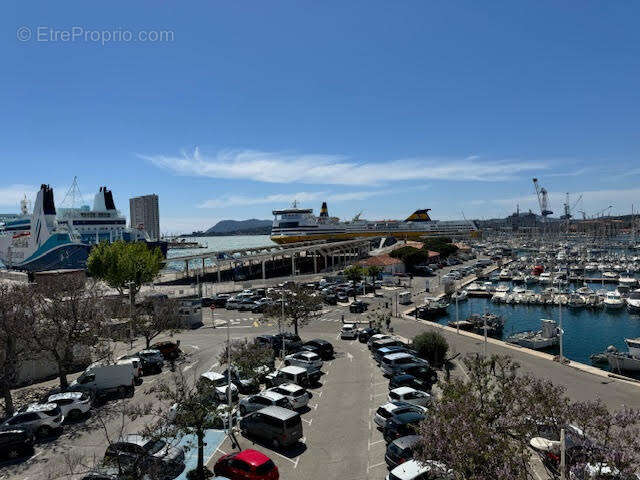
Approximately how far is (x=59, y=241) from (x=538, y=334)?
70204 millimetres

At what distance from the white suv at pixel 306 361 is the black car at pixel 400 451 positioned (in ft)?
26.0

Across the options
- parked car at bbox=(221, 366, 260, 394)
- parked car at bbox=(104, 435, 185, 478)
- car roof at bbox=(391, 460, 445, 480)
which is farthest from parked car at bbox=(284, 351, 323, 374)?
car roof at bbox=(391, 460, 445, 480)

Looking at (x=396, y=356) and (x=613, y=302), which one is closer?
(x=396, y=356)

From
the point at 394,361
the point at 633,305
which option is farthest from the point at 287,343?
the point at 633,305

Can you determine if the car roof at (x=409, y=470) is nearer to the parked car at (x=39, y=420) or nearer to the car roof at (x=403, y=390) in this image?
the car roof at (x=403, y=390)

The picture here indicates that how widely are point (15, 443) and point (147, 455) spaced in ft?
18.9

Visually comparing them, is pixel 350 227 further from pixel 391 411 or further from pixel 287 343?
pixel 391 411

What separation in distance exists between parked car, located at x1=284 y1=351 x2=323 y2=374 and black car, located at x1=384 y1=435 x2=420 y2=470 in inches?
311

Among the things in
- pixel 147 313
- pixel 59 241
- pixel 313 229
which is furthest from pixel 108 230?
pixel 147 313

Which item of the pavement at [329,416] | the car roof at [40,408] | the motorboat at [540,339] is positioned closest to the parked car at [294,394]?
the pavement at [329,416]

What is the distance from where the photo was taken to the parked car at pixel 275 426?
40.1 feet

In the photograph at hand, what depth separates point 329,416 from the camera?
14.6 meters

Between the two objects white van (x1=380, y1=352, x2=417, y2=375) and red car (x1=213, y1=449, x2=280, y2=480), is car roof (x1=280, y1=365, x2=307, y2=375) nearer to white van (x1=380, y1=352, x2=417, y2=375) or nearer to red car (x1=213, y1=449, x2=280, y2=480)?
white van (x1=380, y1=352, x2=417, y2=375)

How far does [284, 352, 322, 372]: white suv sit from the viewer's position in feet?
62.0
